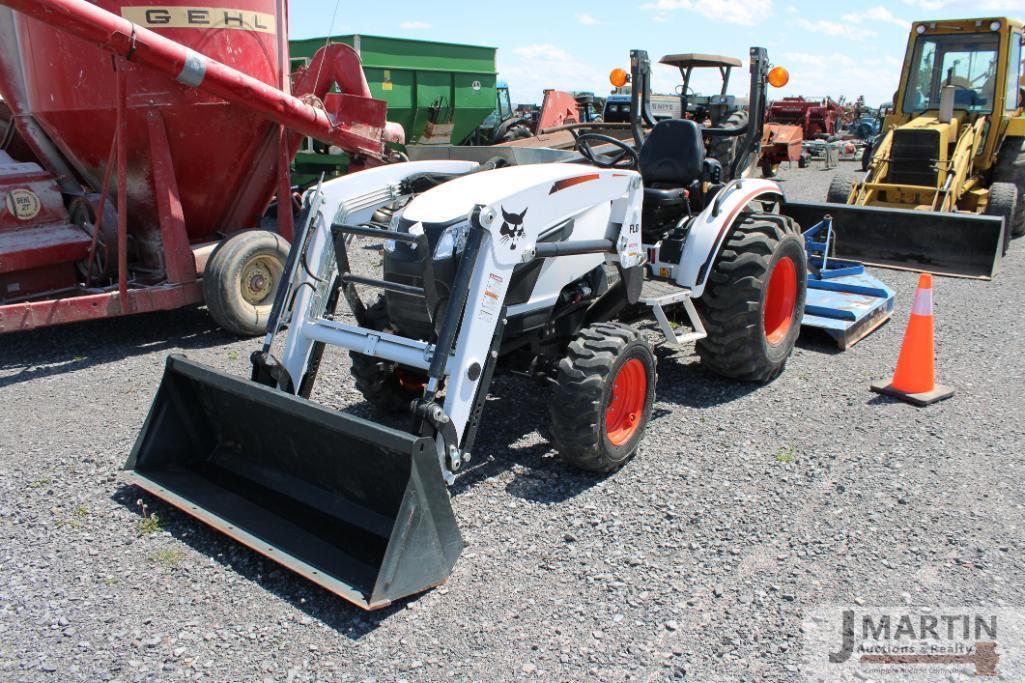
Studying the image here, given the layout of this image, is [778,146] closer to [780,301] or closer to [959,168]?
[959,168]

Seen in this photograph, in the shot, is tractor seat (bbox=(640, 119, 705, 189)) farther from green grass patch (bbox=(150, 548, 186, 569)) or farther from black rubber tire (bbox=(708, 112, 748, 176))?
green grass patch (bbox=(150, 548, 186, 569))

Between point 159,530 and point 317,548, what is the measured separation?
0.86 meters

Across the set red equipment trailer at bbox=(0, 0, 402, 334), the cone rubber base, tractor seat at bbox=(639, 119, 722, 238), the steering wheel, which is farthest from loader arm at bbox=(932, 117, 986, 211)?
red equipment trailer at bbox=(0, 0, 402, 334)

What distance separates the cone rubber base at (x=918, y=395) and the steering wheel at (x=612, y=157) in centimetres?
213

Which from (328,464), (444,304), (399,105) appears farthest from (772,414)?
(399,105)

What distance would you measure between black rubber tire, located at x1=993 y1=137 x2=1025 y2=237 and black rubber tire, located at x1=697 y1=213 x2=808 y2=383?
23.7 feet

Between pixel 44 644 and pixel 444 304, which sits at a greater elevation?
pixel 444 304

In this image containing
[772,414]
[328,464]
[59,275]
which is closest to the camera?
[328,464]

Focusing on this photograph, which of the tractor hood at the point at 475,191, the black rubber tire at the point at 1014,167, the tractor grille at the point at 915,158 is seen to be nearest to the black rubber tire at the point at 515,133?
the tractor grille at the point at 915,158

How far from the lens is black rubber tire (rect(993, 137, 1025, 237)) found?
427 inches

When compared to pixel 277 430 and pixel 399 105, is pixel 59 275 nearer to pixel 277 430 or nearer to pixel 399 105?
pixel 277 430

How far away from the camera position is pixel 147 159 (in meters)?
6.54

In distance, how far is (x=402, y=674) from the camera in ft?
9.19

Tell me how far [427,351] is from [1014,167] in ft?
33.4
